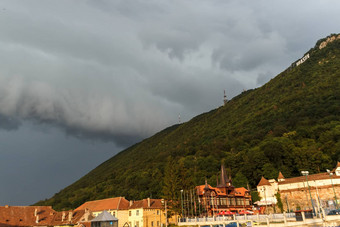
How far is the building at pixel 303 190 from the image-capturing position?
78188 millimetres

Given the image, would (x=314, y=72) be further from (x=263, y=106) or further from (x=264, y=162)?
(x=264, y=162)

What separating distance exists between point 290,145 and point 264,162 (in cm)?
1409

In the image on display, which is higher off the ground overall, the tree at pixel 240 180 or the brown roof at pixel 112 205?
the tree at pixel 240 180

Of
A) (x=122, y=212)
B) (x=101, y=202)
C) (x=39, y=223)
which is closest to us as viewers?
(x=39, y=223)

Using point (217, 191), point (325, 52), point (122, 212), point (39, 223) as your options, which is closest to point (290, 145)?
point (217, 191)

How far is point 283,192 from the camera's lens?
89.3 m

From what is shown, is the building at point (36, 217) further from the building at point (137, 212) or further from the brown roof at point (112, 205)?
the brown roof at point (112, 205)

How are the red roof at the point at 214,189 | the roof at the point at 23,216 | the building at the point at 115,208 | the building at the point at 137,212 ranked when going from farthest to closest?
the red roof at the point at 214,189 < the building at the point at 115,208 < the building at the point at 137,212 < the roof at the point at 23,216

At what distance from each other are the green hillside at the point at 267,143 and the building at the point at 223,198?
9.11 metres

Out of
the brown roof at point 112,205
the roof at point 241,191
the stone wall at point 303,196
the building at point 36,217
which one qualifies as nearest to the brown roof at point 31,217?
the building at point 36,217

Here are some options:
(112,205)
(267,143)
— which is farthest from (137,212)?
(267,143)

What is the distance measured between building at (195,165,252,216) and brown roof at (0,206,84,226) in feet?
118

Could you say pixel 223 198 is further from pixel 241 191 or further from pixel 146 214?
pixel 146 214

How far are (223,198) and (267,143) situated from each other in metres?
44.8
